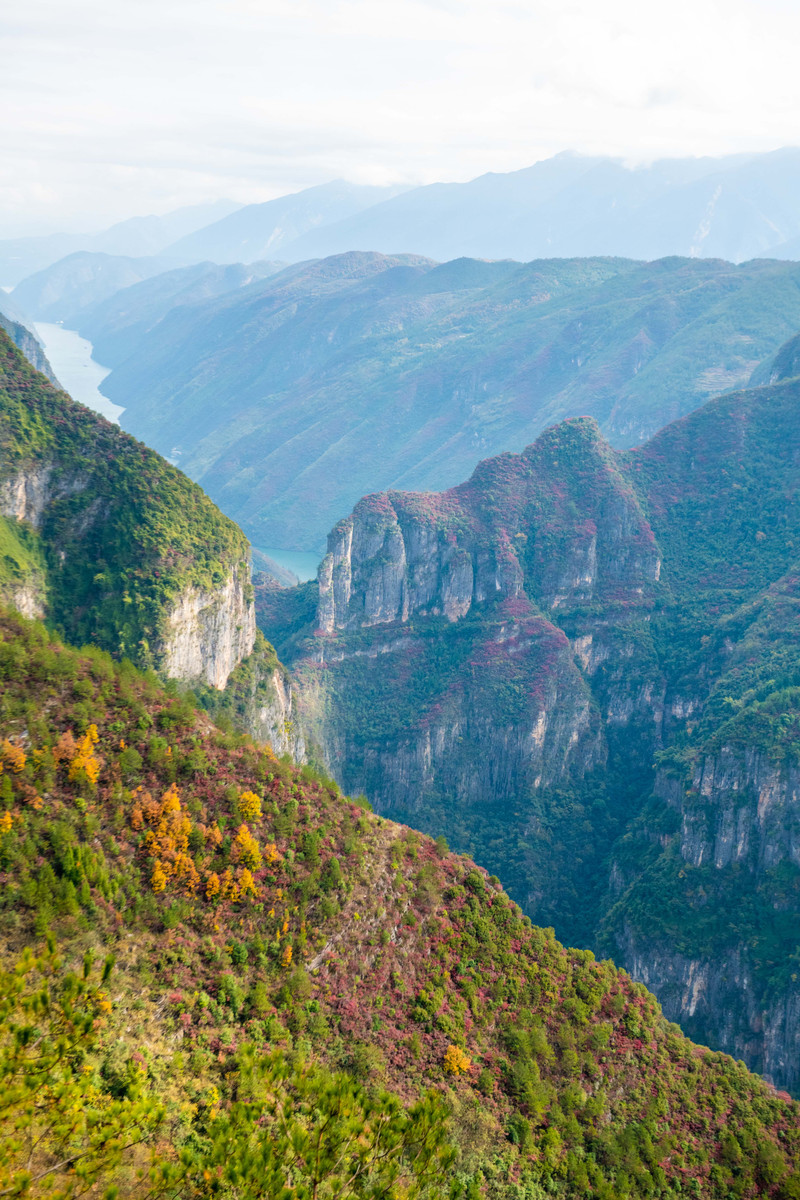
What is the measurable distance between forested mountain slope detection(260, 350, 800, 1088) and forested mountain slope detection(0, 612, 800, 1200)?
3318 cm

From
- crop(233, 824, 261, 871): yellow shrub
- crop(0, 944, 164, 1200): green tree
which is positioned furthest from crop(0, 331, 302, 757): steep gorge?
crop(0, 944, 164, 1200): green tree

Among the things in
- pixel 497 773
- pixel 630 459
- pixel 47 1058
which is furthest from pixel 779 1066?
pixel 630 459

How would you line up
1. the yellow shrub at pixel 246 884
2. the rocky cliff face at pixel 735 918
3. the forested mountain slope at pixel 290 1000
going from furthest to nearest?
1. the rocky cliff face at pixel 735 918
2. the yellow shrub at pixel 246 884
3. the forested mountain slope at pixel 290 1000

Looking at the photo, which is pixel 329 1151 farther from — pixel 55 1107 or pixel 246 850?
pixel 246 850

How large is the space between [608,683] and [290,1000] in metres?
90.9

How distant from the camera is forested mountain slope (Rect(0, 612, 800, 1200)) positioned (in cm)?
2186

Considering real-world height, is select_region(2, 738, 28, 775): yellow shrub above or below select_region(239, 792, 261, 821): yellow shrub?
above

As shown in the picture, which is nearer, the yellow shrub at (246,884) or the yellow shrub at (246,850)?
the yellow shrub at (246,884)

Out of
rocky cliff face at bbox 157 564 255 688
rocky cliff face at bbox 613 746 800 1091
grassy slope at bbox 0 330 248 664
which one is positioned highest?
grassy slope at bbox 0 330 248 664

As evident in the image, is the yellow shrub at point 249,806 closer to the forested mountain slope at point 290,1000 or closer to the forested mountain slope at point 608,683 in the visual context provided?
the forested mountain slope at point 290,1000

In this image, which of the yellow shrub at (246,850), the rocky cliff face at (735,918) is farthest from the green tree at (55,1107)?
the rocky cliff face at (735,918)

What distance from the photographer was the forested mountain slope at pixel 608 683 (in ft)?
267

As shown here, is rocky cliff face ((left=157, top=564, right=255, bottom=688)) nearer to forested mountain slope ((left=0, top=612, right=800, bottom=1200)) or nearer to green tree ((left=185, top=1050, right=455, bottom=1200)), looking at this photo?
forested mountain slope ((left=0, top=612, right=800, bottom=1200))

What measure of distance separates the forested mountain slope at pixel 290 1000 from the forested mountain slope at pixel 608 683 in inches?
1306
